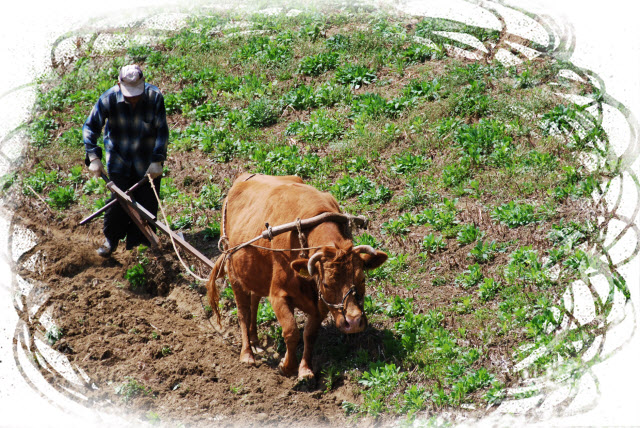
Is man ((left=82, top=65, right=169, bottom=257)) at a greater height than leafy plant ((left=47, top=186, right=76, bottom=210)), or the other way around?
man ((left=82, top=65, right=169, bottom=257))

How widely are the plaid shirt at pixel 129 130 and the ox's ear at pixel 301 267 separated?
3.79m

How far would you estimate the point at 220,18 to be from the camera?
18.0 m

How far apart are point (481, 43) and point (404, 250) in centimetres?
604

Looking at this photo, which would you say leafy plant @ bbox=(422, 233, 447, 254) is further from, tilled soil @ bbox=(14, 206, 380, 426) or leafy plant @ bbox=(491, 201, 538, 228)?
tilled soil @ bbox=(14, 206, 380, 426)

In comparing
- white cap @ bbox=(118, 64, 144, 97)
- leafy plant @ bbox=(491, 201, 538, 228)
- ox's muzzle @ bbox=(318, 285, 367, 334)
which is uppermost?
white cap @ bbox=(118, 64, 144, 97)

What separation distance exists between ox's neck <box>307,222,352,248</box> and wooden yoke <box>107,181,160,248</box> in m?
3.31

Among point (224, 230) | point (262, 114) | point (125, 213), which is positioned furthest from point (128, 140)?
point (262, 114)

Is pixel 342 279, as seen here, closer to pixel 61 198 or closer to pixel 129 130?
pixel 129 130

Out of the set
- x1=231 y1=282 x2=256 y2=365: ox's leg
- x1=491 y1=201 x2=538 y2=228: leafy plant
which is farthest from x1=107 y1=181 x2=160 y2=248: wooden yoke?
x1=491 y1=201 x2=538 y2=228: leafy plant

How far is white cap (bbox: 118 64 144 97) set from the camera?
9047 millimetres

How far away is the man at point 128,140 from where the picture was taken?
9.27 m

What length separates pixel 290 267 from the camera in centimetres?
674

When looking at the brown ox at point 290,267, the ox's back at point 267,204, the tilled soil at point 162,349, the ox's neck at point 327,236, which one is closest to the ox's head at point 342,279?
the brown ox at point 290,267

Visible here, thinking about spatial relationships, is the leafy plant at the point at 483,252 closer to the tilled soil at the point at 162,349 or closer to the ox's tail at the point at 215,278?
the tilled soil at the point at 162,349
